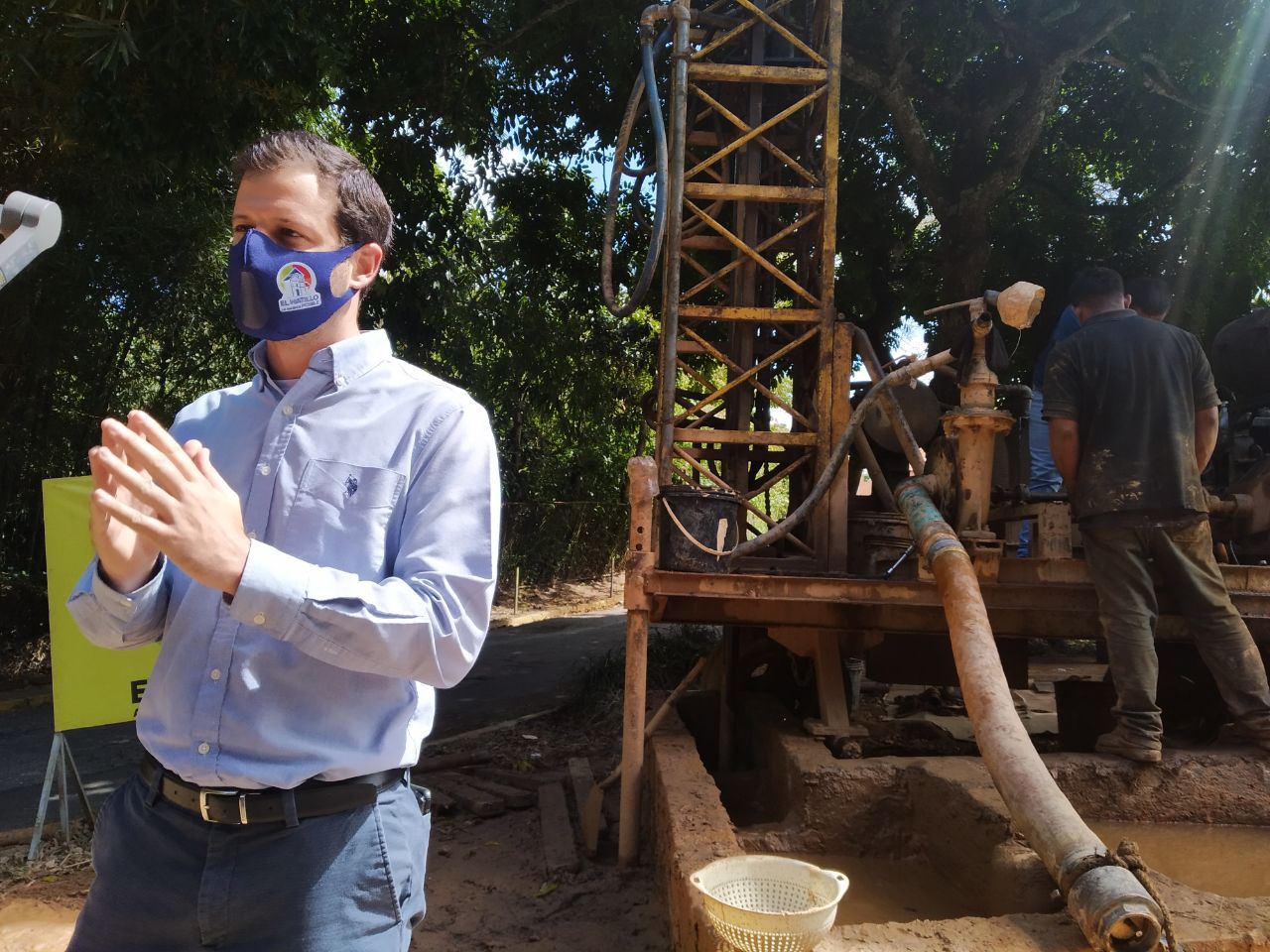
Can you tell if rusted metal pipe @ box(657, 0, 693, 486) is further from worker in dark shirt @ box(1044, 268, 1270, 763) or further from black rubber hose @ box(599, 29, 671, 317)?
worker in dark shirt @ box(1044, 268, 1270, 763)

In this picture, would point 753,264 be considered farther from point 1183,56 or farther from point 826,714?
point 1183,56

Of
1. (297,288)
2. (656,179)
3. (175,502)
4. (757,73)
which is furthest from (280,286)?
(757,73)

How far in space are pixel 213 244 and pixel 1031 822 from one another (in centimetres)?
1029

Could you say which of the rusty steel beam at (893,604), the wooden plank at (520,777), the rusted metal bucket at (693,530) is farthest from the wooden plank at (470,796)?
the rusted metal bucket at (693,530)

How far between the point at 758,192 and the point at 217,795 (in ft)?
19.5

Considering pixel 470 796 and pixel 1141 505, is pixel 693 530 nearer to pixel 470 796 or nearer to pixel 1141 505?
pixel 1141 505

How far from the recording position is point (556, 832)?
19.0 ft

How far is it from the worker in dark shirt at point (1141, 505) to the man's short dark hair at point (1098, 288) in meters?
0.22

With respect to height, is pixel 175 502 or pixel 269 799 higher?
pixel 175 502

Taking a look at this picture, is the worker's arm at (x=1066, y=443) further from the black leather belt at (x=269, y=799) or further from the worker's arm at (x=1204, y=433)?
the black leather belt at (x=269, y=799)

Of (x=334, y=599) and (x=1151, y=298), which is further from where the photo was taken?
(x=1151, y=298)

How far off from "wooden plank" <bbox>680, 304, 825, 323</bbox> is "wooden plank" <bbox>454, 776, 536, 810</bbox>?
3299mm

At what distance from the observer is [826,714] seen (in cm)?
539

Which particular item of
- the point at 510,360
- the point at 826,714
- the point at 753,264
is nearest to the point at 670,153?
the point at 753,264
